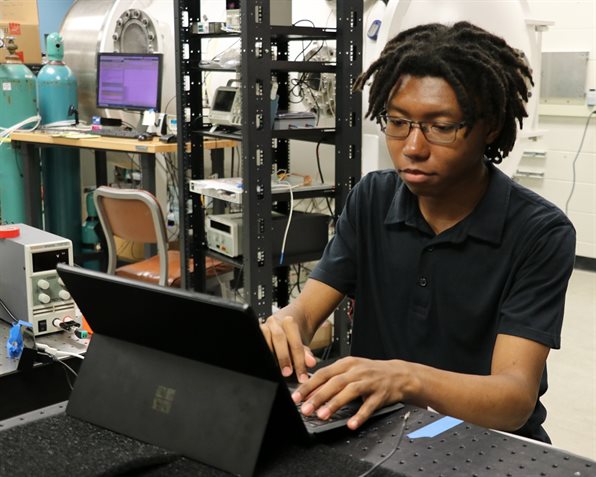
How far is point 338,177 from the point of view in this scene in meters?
3.09

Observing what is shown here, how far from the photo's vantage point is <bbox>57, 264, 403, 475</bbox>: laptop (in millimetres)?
812

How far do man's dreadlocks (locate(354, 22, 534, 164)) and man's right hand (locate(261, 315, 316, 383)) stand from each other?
0.44 meters

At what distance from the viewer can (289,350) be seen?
1.13 m

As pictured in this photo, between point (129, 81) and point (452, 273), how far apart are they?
362 centimetres

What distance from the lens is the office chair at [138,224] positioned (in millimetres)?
3066

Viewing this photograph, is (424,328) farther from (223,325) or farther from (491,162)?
(223,325)

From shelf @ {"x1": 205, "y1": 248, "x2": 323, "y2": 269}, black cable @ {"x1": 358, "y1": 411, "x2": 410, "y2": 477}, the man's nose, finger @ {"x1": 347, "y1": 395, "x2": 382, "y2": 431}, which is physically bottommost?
shelf @ {"x1": 205, "y1": 248, "x2": 323, "y2": 269}

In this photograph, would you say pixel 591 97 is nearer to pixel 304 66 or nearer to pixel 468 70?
pixel 304 66

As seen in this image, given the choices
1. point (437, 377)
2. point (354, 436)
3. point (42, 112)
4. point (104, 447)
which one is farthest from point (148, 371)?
point (42, 112)

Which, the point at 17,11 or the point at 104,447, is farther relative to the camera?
the point at 17,11

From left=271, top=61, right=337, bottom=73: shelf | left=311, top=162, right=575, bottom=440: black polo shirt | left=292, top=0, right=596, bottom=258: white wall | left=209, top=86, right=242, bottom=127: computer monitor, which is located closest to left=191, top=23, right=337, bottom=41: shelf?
left=271, top=61, right=337, bottom=73: shelf

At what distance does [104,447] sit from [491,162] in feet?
2.87

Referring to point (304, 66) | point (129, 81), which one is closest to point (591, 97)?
point (304, 66)

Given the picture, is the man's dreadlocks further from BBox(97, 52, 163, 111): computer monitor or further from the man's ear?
BBox(97, 52, 163, 111): computer monitor
